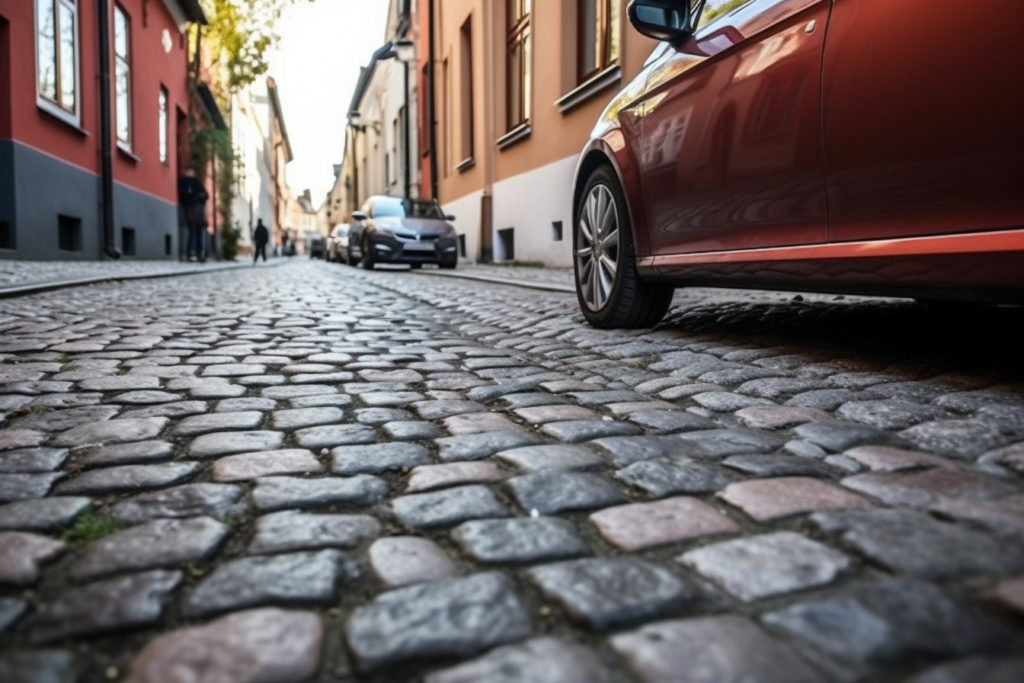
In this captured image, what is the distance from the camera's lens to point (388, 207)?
55.6 feet

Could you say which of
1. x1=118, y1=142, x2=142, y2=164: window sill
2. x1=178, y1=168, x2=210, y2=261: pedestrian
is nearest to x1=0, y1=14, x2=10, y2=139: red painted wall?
x1=118, y1=142, x2=142, y2=164: window sill

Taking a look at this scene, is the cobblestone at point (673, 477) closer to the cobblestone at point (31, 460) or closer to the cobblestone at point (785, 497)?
the cobblestone at point (785, 497)

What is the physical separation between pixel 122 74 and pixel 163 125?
150 inches

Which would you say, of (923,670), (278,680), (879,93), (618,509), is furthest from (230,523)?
(879,93)

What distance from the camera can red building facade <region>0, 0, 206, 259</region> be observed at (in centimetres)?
1082

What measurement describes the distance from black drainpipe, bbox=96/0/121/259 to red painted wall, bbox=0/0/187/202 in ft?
0.36

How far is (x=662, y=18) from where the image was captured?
3.76 meters

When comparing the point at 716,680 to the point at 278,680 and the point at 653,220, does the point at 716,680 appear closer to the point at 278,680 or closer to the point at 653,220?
the point at 278,680

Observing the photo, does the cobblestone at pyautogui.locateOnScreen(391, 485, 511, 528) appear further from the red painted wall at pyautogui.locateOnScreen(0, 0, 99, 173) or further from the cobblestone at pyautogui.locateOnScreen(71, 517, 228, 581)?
the red painted wall at pyautogui.locateOnScreen(0, 0, 99, 173)

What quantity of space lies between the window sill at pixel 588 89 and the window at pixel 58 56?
7.07 m

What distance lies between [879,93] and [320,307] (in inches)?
202

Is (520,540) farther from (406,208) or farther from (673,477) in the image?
(406,208)

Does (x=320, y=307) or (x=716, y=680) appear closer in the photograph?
(x=716, y=680)

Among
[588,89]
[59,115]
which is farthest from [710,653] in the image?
[59,115]
